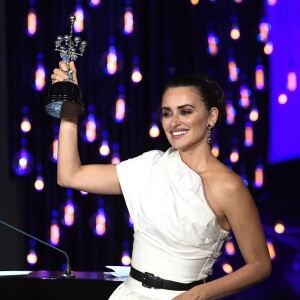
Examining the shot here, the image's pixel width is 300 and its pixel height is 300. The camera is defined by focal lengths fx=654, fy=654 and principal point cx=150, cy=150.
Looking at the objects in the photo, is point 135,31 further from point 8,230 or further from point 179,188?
point 179,188

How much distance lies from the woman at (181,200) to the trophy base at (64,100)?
1.3 inches

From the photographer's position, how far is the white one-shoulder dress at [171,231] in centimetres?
186

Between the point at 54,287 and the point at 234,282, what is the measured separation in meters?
1.28

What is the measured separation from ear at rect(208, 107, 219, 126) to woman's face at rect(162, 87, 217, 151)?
0.10 feet

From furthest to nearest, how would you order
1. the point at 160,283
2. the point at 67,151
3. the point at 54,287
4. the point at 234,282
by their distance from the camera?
1. the point at 54,287
2. the point at 67,151
3. the point at 160,283
4. the point at 234,282

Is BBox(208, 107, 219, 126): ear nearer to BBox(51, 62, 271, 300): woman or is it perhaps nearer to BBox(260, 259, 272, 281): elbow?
BBox(51, 62, 271, 300): woman

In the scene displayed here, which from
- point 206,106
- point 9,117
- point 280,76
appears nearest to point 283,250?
point 280,76

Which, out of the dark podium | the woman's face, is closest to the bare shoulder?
the woman's face

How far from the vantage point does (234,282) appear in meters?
1.74

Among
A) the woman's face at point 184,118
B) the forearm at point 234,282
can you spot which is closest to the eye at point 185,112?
the woman's face at point 184,118

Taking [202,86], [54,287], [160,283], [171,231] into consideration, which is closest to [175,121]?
[202,86]

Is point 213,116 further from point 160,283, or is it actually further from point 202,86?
point 160,283

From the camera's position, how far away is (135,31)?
4547 millimetres

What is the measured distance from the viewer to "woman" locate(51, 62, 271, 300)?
6.00ft
